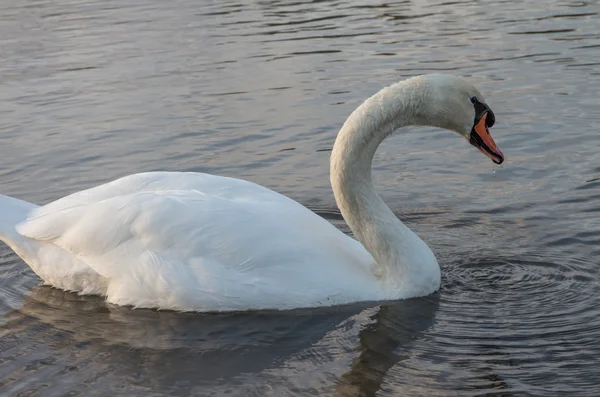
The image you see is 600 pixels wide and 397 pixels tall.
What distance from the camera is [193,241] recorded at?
623cm

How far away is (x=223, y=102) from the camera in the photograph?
12.5m

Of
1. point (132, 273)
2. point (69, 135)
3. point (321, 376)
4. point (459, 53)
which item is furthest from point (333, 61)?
point (321, 376)

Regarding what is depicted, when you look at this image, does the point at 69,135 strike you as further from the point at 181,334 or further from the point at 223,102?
the point at 181,334

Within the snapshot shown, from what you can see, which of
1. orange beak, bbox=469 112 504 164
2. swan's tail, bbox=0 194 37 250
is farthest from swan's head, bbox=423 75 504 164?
swan's tail, bbox=0 194 37 250

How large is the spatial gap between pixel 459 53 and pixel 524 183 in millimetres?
5784

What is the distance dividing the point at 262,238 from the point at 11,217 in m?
1.87

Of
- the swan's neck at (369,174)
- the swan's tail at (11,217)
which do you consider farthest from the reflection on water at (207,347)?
the swan's tail at (11,217)

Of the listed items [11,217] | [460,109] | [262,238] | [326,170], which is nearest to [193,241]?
[262,238]

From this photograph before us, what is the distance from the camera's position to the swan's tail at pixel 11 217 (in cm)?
681

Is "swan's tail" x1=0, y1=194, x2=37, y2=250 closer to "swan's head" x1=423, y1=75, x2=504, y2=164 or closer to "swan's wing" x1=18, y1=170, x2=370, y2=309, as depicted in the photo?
"swan's wing" x1=18, y1=170, x2=370, y2=309

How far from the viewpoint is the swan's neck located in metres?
6.22

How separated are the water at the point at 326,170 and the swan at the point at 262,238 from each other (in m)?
0.15

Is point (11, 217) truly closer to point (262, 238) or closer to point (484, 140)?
point (262, 238)

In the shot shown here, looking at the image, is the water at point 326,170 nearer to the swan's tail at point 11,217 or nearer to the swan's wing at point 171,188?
the swan's tail at point 11,217
